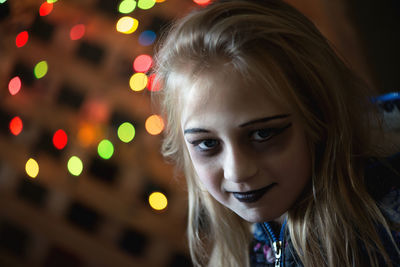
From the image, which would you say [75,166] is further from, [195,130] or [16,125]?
[195,130]

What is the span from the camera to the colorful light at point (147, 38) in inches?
45.3

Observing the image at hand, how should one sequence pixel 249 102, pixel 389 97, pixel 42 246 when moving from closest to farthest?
pixel 249 102 < pixel 389 97 < pixel 42 246

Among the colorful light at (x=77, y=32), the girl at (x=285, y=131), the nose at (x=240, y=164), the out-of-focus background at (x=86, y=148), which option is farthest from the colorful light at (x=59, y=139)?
the nose at (x=240, y=164)

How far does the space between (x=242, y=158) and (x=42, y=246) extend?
938mm

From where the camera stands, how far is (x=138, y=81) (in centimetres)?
111

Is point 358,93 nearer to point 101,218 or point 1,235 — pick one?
point 101,218

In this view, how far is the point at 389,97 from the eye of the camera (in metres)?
0.57

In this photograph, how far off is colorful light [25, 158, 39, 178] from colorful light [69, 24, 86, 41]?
0.35 metres

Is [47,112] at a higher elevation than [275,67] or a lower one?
higher

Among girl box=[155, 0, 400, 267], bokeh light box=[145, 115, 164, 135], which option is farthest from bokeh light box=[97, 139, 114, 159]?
girl box=[155, 0, 400, 267]

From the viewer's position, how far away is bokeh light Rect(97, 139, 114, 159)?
3.79ft

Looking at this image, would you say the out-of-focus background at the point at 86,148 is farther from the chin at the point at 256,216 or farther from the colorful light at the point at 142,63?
the chin at the point at 256,216

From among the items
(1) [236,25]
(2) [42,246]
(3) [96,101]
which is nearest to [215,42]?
(1) [236,25]

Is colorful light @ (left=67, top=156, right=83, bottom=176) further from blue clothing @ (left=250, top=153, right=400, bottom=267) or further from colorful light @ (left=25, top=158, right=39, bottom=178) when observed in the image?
blue clothing @ (left=250, top=153, right=400, bottom=267)
